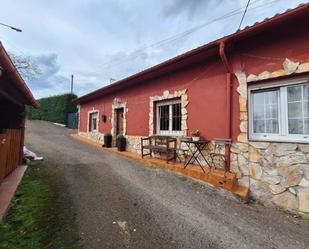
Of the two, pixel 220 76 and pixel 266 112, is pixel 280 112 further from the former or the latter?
pixel 220 76

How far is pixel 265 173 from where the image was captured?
4.29 m

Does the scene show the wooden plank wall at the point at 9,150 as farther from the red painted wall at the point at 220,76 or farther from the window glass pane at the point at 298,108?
the window glass pane at the point at 298,108

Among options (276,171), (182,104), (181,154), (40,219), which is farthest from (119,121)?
(276,171)

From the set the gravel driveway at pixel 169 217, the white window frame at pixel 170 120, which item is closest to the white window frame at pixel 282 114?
the gravel driveway at pixel 169 217

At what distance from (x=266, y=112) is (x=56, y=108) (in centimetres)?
2181

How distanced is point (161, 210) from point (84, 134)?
1194 centimetres

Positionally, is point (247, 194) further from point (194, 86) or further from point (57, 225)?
point (57, 225)

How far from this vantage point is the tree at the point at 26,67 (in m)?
11.3

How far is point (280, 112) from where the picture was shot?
4375 mm

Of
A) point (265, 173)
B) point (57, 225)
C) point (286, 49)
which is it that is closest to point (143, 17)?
point (286, 49)

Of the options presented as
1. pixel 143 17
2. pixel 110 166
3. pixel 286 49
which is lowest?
pixel 110 166

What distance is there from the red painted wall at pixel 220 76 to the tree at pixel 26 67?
784cm

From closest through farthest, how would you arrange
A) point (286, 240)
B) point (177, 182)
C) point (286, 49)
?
1. point (286, 240)
2. point (286, 49)
3. point (177, 182)

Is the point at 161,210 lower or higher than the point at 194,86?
lower
